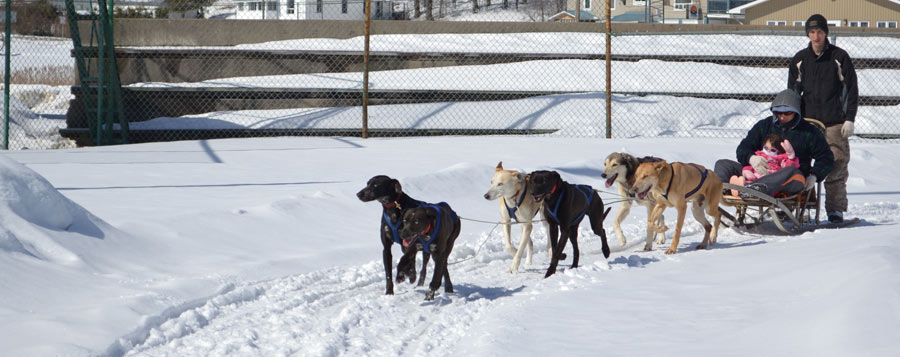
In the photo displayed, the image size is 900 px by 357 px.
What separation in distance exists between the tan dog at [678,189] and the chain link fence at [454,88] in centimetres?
710

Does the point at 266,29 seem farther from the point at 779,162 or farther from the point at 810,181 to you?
the point at 810,181

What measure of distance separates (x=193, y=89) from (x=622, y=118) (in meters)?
7.27

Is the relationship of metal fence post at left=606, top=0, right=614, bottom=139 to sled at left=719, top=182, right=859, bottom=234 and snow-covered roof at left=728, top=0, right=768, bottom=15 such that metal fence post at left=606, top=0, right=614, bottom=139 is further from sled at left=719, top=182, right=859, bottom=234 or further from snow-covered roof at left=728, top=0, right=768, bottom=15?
snow-covered roof at left=728, top=0, right=768, bottom=15

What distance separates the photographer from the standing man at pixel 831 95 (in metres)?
8.39

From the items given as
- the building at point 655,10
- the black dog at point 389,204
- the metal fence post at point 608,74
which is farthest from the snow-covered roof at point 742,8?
the black dog at point 389,204

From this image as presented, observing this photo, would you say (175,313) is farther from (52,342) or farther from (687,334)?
(687,334)

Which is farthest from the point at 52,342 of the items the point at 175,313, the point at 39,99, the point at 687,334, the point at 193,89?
the point at 39,99

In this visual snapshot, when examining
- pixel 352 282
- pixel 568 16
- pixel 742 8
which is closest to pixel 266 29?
pixel 352 282

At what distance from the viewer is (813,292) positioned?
16.5ft

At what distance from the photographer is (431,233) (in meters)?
5.57

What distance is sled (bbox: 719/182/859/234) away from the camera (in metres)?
7.77

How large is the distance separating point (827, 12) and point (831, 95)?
3541cm

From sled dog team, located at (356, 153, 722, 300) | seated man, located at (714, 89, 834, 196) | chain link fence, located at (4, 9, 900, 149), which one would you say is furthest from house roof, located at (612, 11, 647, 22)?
sled dog team, located at (356, 153, 722, 300)

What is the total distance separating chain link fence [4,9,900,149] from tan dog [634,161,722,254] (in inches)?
279
